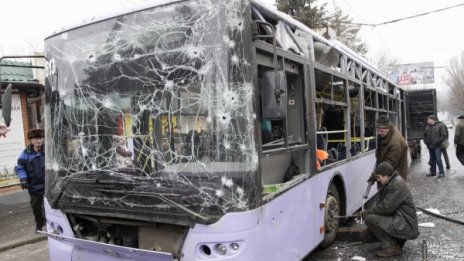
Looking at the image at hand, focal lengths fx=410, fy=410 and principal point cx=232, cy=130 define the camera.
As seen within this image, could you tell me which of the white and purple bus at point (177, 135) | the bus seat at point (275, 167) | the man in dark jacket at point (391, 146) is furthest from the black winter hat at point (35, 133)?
the man in dark jacket at point (391, 146)

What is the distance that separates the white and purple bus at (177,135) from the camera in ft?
10.3

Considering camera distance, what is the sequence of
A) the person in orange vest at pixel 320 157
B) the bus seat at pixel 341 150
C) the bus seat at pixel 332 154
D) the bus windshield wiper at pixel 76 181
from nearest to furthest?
the bus windshield wiper at pixel 76 181 < the person in orange vest at pixel 320 157 < the bus seat at pixel 332 154 < the bus seat at pixel 341 150

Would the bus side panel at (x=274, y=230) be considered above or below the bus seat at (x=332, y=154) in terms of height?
below

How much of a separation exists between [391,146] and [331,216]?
5.80 feet

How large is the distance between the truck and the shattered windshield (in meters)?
15.8

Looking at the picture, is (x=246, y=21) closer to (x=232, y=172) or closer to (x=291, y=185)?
(x=232, y=172)

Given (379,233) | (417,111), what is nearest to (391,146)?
(379,233)

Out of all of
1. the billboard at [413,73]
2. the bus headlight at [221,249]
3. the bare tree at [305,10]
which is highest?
the bare tree at [305,10]

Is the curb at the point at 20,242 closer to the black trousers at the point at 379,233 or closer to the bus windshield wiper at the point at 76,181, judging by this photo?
the bus windshield wiper at the point at 76,181

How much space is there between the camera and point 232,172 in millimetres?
3109

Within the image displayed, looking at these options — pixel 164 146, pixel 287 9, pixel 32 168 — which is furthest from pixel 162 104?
pixel 287 9

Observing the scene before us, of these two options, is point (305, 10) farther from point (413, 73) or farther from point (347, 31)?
point (413, 73)

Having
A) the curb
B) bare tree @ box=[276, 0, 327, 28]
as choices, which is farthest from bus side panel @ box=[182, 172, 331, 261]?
bare tree @ box=[276, 0, 327, 28]

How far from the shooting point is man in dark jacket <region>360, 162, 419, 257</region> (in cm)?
503
